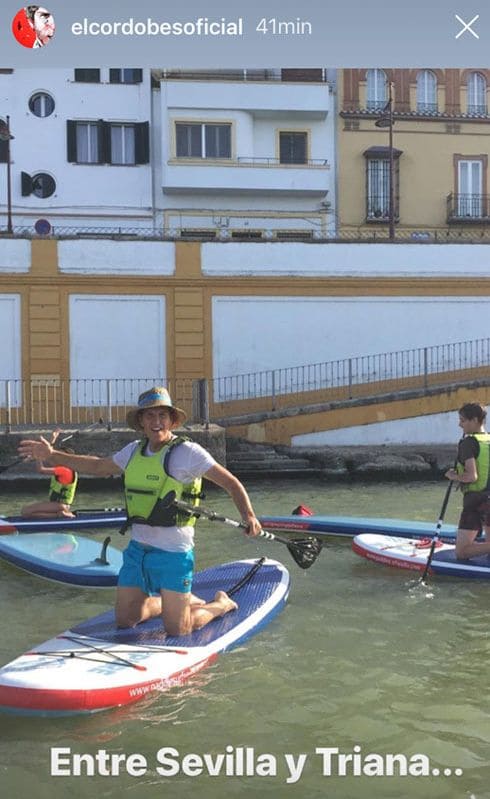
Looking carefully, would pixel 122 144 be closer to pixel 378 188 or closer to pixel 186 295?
pixel 378 188

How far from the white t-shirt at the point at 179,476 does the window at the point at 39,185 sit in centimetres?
2398

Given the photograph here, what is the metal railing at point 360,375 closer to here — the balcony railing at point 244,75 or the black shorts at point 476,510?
the black shorts at point 476,510

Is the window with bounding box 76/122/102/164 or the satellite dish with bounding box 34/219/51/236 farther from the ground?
the window with bounding box 76/122/102/164

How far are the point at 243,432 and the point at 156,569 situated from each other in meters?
12.3

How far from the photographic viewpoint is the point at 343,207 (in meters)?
29.9

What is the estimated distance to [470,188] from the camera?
30984mm

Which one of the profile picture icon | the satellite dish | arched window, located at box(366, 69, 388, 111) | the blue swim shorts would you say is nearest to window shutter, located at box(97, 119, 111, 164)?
the satellite dish

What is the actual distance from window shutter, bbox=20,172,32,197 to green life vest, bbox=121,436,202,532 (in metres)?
24.0

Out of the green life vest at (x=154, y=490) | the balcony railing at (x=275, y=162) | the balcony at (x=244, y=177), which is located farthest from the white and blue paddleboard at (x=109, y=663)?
the balcony railing at (x=275, y=162)

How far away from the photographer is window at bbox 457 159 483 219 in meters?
30.9

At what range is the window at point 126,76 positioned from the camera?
93.3ft

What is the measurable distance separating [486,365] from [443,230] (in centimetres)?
1176

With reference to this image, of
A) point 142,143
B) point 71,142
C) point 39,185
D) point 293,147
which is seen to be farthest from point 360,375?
point 71,142

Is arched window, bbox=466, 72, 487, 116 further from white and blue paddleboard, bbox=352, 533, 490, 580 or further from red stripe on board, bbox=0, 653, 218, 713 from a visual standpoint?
red stripe on board, bbox=0, 653, 218, 713
